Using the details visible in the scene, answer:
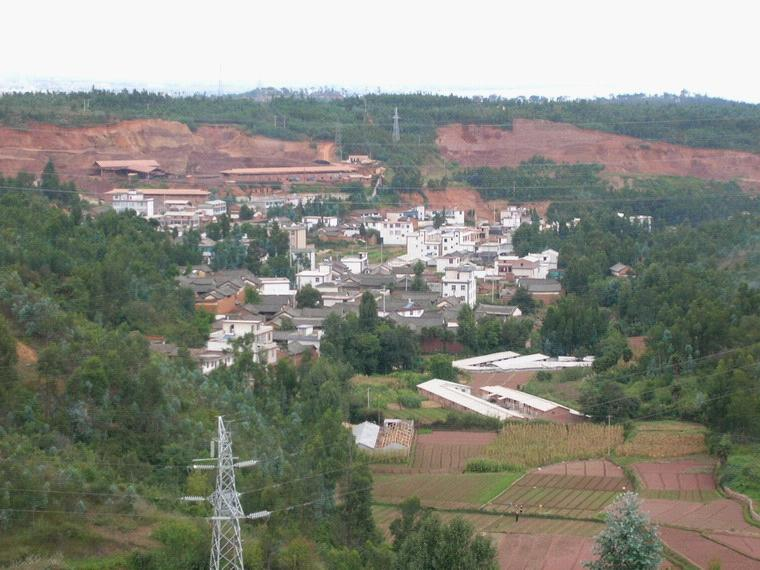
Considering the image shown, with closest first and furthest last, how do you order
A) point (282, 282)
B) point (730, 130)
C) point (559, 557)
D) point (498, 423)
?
point (559, 557) → point (498, 423) → point (282, 282) → point (730, 130)

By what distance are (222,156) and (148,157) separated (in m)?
2.38

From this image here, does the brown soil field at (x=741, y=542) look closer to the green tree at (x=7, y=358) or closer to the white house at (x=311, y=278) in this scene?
the green tree at (x=7, y=358)

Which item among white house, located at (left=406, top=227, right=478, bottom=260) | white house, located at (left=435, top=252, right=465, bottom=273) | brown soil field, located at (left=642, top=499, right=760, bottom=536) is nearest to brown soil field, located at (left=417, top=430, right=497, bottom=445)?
brown soil field, located at (left=642, top=499, right=760, bottom=536)

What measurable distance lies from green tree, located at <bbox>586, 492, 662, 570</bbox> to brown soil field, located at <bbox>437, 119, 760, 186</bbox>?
2831 cm

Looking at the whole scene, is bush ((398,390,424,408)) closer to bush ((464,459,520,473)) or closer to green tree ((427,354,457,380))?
green tree ((427,354,457,380))

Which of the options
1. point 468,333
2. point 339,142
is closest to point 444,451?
point 468,333

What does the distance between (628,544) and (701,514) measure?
325 cm

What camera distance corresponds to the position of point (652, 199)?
1272 inches

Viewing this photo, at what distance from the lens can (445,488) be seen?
1327 cm

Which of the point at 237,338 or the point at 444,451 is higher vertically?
the point at 237,338

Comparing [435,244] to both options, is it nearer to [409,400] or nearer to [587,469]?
[409,400]

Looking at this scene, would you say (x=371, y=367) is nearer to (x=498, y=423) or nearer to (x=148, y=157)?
(x=498, y=423)

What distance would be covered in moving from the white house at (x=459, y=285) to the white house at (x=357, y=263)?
110 inches

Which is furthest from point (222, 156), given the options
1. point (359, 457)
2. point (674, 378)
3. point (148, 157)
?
point (359, 457)
